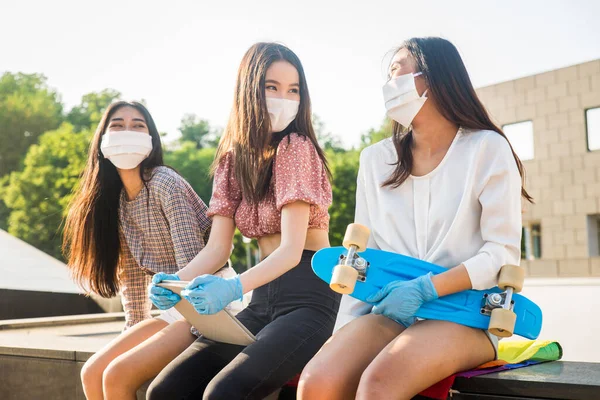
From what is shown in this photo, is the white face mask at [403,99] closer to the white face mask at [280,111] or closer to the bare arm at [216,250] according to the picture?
the white face mask at [280,111]

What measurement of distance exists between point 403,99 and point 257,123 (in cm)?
79

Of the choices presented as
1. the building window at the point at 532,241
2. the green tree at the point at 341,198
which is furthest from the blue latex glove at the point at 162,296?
the green tree at the point at 341,198

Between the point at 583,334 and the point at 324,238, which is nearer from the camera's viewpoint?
the point at 324,238

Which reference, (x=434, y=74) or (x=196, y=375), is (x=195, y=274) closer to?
(x=196, y=375)

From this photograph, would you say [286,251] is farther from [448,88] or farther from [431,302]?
[448,88]

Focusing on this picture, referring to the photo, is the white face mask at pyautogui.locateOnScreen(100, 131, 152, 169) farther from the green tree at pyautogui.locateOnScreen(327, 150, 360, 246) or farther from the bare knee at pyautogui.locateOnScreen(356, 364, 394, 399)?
the green tree at pyautogui.locateOnScreen(327, 150, 360, 246)

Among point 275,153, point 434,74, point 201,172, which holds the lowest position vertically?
point 201,172

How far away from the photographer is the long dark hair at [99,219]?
178 inches

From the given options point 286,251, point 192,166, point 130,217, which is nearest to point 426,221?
point 286,251

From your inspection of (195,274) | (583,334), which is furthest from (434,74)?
(583,334)

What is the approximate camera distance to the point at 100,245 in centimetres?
452

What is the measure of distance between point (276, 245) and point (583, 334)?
7.01 metres

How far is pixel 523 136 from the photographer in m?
36.9

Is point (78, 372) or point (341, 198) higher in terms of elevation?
point (78, 372)
